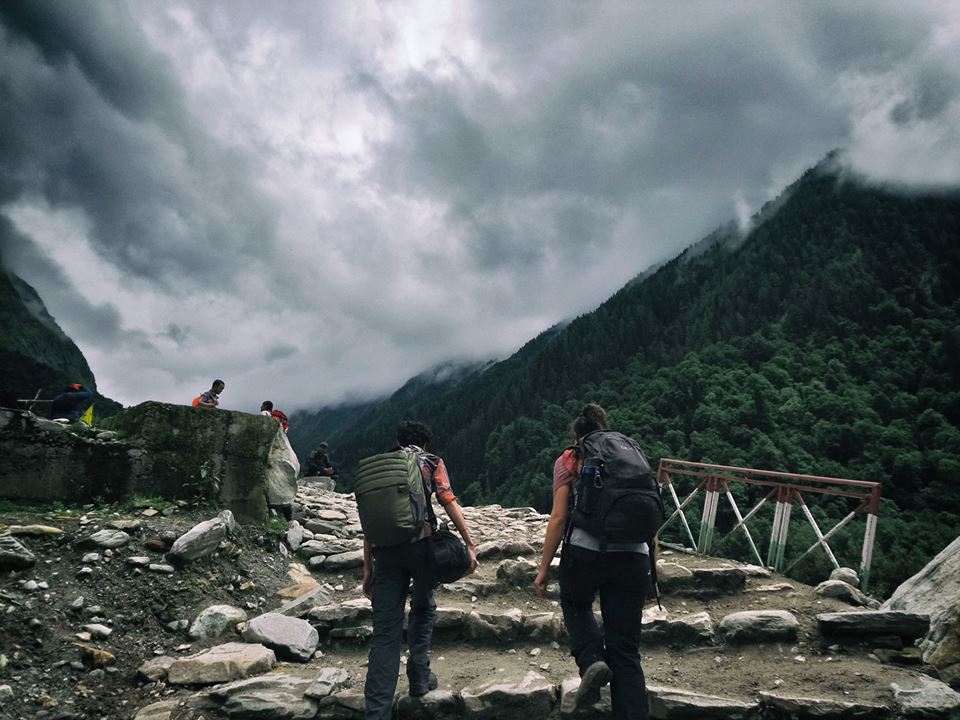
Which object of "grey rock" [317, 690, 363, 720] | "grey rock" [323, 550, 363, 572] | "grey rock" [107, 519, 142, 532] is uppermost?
"grey rock" [107, 519, 142, 532]

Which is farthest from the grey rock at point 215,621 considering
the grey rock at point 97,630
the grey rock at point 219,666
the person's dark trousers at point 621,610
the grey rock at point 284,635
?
the person's dark trousers at point 621,610

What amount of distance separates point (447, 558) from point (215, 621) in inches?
119

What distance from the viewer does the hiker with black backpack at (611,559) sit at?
3.12 meters

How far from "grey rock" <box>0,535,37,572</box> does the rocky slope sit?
0.01 meters

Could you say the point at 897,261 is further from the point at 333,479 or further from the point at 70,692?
the point at 70,692

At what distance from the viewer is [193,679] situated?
159 inches

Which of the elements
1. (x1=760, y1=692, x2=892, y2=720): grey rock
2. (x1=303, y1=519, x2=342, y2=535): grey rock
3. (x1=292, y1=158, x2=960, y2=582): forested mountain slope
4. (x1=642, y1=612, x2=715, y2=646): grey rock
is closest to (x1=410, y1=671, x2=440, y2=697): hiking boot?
(x1=642, y1=612, x2=715, y2=646): grey rock

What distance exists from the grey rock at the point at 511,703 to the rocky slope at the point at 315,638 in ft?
0.03

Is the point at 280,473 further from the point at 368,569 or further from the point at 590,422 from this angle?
the point at 590,422

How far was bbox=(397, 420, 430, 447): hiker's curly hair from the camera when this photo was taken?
4.09 meters

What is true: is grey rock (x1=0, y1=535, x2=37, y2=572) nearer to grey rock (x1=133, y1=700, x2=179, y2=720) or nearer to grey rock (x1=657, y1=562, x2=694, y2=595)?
grey rock (x1=133, y1=700, x2=179, y2=720)

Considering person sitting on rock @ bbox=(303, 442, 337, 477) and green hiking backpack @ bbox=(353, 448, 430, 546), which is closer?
green hiking backpack @ bbox=(353, 448, 430, 546)

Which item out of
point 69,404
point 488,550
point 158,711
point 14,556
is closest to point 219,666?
point 158,711

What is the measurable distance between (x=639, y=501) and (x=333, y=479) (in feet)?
46.9
